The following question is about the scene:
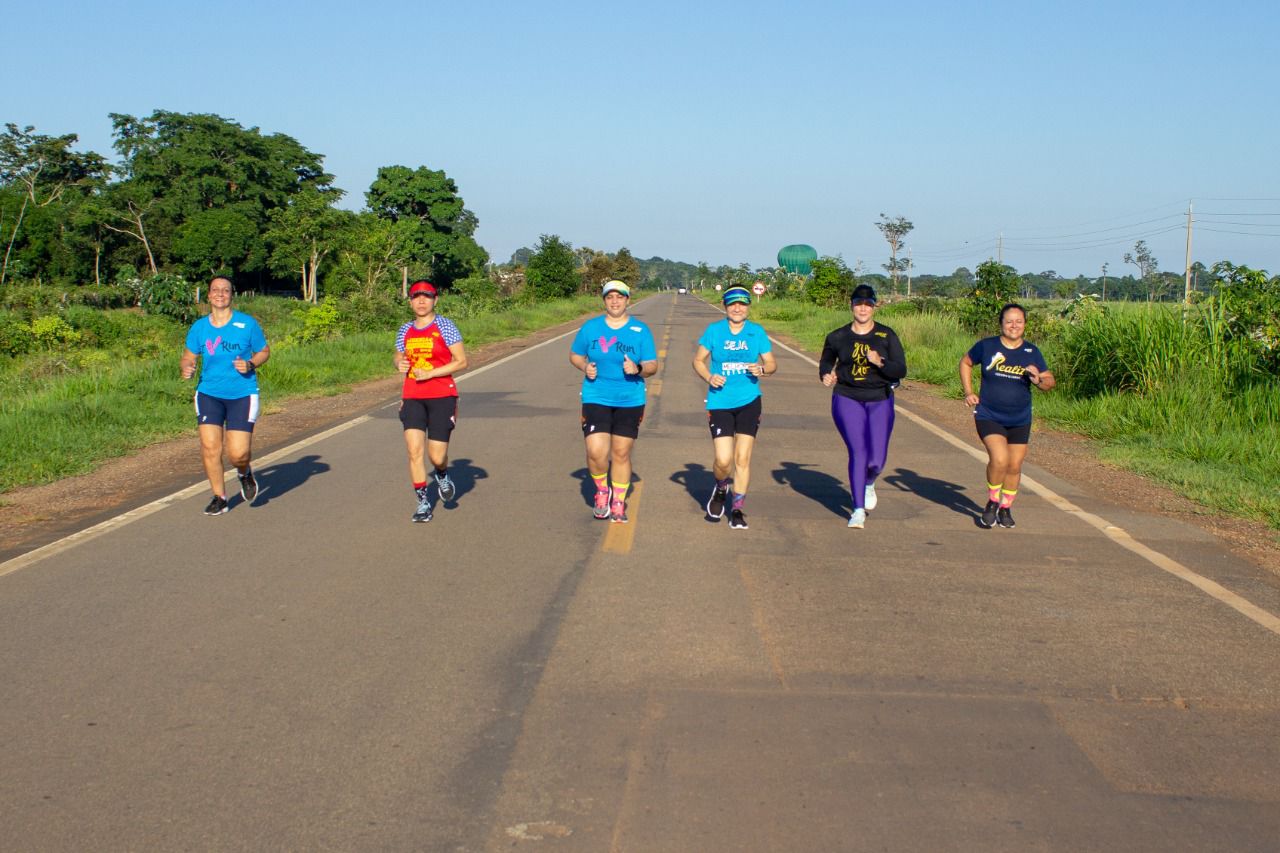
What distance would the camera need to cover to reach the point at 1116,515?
29.4 ft

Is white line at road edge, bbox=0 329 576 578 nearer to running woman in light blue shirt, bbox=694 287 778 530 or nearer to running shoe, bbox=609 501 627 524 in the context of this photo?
running shoe, bbox=609 501 627 524

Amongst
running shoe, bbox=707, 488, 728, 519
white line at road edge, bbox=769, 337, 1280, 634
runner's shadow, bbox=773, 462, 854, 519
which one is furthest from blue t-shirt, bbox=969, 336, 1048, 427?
running shoe, bbox=707, 488, 728, 519

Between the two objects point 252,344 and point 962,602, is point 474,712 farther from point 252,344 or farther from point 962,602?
point 252,344

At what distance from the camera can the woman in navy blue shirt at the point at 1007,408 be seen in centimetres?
844

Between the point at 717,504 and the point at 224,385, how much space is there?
150 inches

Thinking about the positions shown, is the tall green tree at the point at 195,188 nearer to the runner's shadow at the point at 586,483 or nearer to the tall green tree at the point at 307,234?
the tall green tree at the point at 307,234

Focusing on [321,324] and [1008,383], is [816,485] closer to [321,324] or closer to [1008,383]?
[1008,383]

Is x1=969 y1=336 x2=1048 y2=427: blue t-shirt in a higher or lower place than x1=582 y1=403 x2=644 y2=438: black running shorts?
higher

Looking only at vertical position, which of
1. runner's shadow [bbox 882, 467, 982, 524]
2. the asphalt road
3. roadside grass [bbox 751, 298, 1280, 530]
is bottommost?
the asphalt road

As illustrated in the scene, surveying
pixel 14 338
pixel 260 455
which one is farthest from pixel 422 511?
pixel 14 338

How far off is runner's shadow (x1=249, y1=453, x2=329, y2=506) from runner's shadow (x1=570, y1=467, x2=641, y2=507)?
230 centimetres

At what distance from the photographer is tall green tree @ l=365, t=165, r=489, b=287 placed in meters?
84.3

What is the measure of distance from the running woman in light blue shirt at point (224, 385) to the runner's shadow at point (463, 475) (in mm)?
1659

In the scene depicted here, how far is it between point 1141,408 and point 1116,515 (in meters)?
5.48
